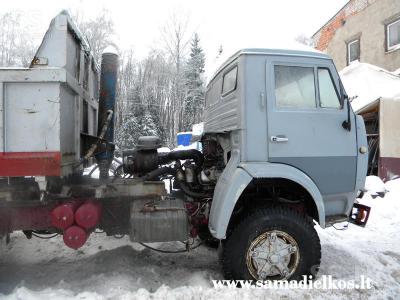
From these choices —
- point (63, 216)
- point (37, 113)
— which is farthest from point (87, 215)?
point (37, 113)

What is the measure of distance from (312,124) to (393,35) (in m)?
11.9

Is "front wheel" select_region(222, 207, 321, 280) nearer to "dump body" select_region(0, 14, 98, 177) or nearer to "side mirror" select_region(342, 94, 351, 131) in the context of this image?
"side mirror" select_region(342, 94, 351, 131)

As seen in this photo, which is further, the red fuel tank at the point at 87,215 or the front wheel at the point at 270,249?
the red fuel tank at the point at 87,215

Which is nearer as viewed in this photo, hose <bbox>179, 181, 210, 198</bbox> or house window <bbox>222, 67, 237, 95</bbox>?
house window <bbox>222, 67, 237, 95</bbox>

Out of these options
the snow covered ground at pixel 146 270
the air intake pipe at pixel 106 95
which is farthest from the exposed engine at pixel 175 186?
the snow covered ground at pixel 146 270

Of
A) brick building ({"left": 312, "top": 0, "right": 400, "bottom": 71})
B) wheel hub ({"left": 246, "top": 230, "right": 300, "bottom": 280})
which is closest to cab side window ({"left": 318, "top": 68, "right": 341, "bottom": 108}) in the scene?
wheel hub ({"left": 246, "top": 230, "right": 300, "bottom": 280})

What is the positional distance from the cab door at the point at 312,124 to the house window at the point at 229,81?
0.44 meters

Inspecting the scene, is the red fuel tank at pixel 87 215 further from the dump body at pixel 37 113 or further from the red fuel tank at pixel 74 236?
the dump body at pixel 37 113

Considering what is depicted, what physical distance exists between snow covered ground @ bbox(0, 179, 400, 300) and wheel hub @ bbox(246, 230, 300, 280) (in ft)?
0.75

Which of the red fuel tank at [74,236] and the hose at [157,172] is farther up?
the hose at [157,172]

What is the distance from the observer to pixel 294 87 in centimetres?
391

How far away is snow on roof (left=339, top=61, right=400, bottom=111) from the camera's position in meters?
9.92

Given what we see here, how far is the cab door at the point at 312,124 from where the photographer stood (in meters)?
3.83

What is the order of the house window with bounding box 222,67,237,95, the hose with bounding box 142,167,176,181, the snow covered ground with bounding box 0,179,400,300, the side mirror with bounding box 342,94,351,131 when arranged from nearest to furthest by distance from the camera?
1. the snow covered ground with bounding box 0,179,400,300
2. the side mirror with bounding box 342,94,351,131
3. the house window with bounding box 222,67,237,95
4. the hose with bounding box 142,167,176,181
